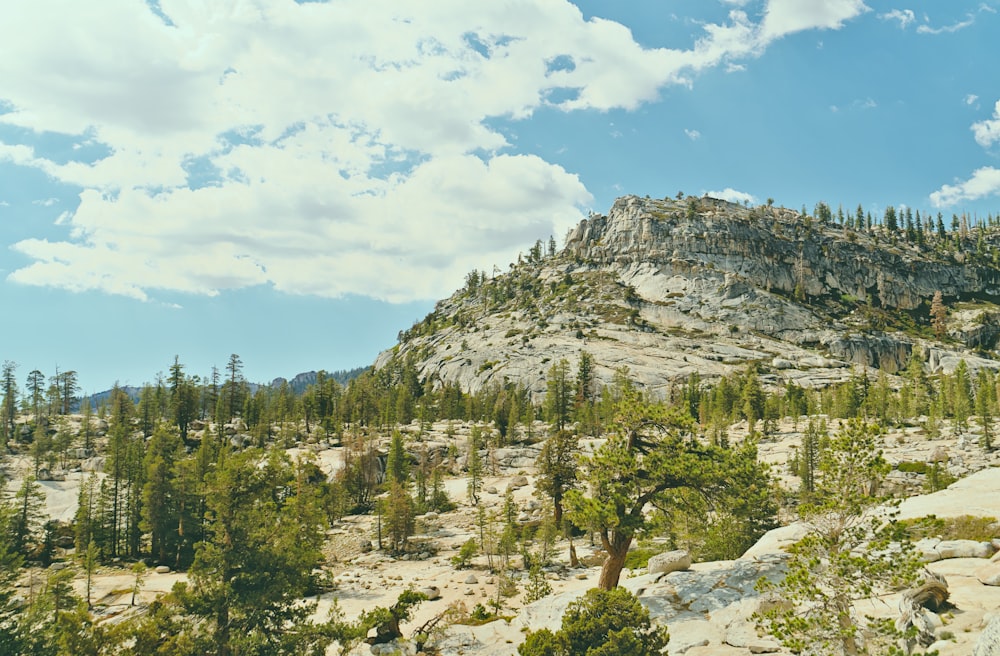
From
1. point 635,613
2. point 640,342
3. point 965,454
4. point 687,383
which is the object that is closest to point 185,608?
point 635,613

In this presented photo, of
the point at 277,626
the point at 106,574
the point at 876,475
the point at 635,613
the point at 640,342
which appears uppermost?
the point at 640,342

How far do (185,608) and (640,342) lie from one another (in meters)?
180

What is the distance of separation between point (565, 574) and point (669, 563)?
2527cm

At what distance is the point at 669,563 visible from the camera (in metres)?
30.5

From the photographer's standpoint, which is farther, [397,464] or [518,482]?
[518,482]

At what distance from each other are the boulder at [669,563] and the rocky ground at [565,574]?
692 millimetres

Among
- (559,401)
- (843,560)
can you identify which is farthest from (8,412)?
(843,560)

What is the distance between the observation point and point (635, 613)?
20141mm

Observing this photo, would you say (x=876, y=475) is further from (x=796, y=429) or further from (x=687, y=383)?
(x=687, y=383)

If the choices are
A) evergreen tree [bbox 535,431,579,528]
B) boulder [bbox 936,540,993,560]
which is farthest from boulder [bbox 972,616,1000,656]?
evergreen tree [bbox 535,431,579,528]

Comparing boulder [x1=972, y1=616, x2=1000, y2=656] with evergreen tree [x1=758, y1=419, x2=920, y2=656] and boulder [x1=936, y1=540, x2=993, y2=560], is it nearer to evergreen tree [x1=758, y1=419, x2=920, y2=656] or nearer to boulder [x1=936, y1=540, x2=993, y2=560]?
evergreen tree [x1=758, y1=419, x2=920, y2=656]

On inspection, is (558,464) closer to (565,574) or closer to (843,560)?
(565,574)

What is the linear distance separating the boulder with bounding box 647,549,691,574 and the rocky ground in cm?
69

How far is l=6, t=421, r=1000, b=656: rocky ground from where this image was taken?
22.4 m
